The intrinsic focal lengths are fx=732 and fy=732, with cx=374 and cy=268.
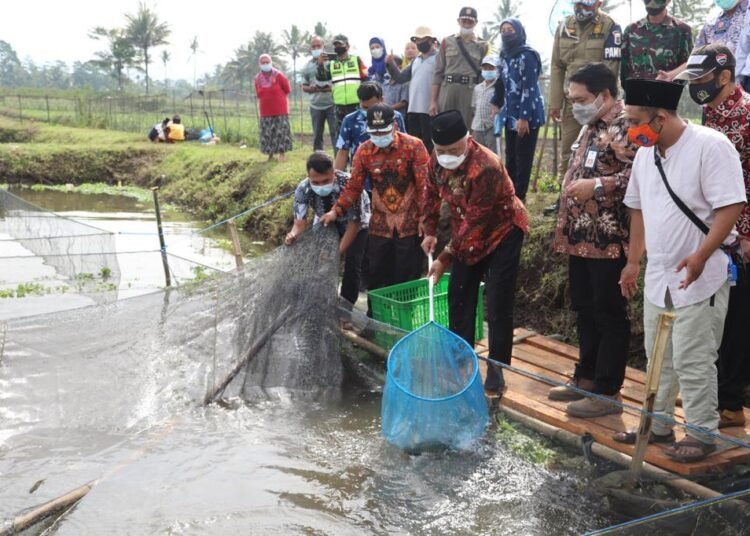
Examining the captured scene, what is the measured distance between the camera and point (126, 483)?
3.48 m

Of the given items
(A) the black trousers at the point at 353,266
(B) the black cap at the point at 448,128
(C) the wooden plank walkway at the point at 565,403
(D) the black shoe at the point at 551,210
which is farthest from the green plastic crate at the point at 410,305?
(D) the black shoe at the point at 551,210

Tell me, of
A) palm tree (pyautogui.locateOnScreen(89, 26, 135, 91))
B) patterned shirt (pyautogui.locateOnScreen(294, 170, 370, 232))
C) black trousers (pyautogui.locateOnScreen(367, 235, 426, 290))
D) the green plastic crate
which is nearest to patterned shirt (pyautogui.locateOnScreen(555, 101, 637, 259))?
the green plastic crate

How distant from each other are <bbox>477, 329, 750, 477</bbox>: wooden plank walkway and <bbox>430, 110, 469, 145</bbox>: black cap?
1208 mm

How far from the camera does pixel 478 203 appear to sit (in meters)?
3.92

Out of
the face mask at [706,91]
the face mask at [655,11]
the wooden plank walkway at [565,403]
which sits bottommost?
the wooden plank walkway at [565,403]

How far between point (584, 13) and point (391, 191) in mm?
2190

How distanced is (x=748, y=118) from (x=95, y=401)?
3.62 meters

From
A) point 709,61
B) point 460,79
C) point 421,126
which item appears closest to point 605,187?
point 709,61

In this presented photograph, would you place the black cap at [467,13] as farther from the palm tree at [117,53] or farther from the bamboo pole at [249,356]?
the palm tree at [117,53]

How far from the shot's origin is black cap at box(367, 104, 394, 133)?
15.4 ft

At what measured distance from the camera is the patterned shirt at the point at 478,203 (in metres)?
3.88

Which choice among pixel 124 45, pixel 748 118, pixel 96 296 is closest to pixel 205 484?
pixel 748 118

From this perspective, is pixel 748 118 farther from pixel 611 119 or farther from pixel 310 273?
pixel 310 273

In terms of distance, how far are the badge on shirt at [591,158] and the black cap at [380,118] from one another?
148 cm
